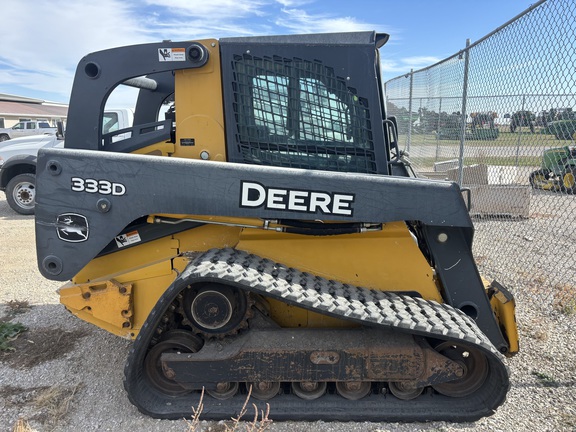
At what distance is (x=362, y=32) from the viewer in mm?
2801

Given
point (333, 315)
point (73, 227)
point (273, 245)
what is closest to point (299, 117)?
point (273, 245)

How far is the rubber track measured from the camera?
8.20 ft

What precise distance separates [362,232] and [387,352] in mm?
765

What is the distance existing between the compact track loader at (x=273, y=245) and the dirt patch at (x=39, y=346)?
85cm

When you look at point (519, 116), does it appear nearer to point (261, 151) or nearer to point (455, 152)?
point (455, 152)

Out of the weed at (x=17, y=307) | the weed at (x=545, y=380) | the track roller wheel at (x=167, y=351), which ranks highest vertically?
the track roller wheel at (x=167, y=351)

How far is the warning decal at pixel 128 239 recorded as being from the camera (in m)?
3.02

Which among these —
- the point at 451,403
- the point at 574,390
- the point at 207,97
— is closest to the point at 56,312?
the point at 207,97

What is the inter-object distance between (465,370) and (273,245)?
4.77 feet

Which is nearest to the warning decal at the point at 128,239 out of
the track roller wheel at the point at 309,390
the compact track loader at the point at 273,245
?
the compact track loader at the point at 273,245

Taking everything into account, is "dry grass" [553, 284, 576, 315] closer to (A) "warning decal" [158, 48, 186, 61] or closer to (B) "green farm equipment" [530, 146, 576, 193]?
(B) "green farm equipment" [530, 146, 576, 193]

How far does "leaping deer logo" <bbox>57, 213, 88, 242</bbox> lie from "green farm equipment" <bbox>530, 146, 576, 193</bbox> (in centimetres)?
487

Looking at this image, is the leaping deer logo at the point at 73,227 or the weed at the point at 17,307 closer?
the leaping deer logo at the point at 73,227

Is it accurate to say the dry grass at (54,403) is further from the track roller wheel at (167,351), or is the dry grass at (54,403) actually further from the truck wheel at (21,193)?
the truck wheel at (21,193)
